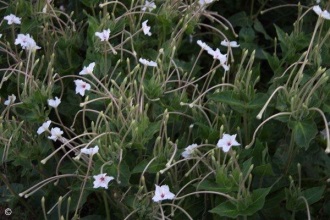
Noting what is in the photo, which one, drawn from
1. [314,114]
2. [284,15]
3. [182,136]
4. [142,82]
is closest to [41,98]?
[142,82]

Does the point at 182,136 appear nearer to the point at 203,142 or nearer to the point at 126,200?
the point at 203,142

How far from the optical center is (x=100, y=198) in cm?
215

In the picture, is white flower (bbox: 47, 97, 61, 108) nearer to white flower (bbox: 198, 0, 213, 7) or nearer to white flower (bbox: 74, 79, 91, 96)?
white flower (bbox: 74, 79, 91, 96)

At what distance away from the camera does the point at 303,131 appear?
5.87 feet

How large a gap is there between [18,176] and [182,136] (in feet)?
2.07

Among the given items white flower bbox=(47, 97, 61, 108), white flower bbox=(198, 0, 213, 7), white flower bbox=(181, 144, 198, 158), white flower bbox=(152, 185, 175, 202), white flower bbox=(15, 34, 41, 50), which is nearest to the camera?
white flower bbox=(152, 185, 175, 202)

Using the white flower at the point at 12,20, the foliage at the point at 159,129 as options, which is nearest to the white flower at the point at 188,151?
the foliage at the point at 159,129

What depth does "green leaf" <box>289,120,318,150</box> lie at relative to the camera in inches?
70.1

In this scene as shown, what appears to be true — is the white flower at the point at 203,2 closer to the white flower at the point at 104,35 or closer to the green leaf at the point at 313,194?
the white flower at the point at 104,35

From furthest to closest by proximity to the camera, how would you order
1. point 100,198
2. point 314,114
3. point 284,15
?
point 284,15 < point 100,198 < point 314,114

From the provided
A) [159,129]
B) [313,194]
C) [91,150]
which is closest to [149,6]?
[159,129]

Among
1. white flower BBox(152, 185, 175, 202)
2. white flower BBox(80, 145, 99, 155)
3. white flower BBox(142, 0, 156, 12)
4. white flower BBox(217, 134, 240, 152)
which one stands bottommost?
white flower BBox(152, 185, 175, 202)

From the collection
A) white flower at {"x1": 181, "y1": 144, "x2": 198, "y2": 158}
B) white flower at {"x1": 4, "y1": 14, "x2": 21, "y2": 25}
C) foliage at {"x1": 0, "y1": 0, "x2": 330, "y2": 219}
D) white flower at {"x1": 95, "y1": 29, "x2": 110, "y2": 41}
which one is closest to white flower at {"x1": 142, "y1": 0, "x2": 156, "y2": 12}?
foliage at {"x1": 0, "y1": 0, "x2": 330, "y2": 219}

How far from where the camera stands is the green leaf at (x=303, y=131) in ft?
5.84
